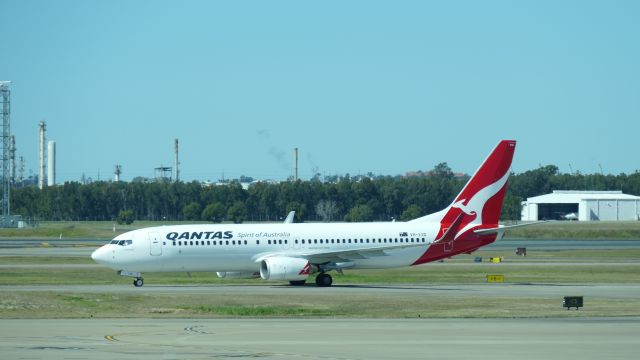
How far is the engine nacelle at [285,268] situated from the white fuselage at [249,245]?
1.00 metres

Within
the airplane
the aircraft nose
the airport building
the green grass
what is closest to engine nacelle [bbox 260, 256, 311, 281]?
the airplane

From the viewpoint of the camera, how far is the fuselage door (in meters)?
59.8

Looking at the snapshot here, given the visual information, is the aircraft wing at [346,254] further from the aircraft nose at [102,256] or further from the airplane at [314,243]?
the aircraft nose at [102,256]

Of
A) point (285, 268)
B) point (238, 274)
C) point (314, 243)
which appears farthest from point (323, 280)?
point (238, 274)

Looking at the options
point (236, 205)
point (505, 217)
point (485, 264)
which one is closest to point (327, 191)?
point (236, 205)

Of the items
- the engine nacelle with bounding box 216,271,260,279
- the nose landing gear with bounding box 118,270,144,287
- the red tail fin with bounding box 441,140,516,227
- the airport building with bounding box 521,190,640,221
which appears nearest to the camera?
the nose landing gear with bounding box 118,270,144,287

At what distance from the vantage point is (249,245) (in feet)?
198

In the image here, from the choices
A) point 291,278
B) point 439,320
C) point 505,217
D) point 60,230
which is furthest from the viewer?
point 505,217

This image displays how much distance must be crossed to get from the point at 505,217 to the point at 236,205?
4162 cm

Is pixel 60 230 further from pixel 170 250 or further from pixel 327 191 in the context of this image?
pixel 170 250

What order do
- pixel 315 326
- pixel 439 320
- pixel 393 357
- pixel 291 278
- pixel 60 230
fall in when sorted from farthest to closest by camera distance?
pixel 60 230 → pixel 291 278 → pixel 439 320 → pixel 315 326 → pixel 393 357

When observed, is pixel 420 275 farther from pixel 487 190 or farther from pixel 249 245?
pixel 249 245

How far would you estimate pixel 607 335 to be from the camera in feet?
115

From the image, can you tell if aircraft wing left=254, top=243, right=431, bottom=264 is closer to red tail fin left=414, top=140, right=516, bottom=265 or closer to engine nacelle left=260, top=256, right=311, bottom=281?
engine nacelle left=260, top=256, right=311, bottom=281
